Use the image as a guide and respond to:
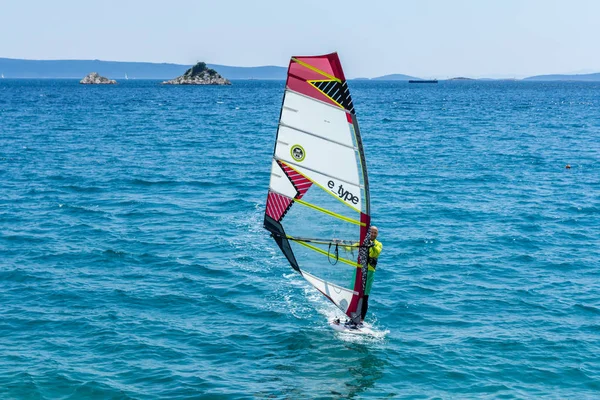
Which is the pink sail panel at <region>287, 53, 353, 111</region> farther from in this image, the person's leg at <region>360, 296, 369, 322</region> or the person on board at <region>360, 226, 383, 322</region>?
the person's leg at <region>360, 296, 369, 322</region>

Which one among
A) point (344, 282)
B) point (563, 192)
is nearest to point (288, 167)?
point (344, 282)

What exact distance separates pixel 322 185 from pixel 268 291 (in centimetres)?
755

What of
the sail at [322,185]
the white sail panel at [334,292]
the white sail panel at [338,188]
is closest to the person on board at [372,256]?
the sail at [322,185]

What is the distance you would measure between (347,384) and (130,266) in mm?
→ 12810

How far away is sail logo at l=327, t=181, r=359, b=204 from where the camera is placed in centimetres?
1839

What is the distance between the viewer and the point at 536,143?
69438 millimetres

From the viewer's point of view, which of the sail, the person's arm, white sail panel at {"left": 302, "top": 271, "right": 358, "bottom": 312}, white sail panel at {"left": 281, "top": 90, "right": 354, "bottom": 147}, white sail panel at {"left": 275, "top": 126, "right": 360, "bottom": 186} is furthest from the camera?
white sail panel at {"left": 302, "top": 271, "right": 358, "bottom": 312}

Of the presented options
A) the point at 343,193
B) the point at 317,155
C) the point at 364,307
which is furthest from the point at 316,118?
the point at 364,307

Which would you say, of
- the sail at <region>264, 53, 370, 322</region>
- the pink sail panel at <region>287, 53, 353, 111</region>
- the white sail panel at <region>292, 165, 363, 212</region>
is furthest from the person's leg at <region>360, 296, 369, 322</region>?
the pink sail panel at <region>287, 53, 353, 111</region>

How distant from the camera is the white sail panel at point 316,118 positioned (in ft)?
58.1

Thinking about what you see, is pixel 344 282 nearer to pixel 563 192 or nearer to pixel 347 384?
pixel 347 384

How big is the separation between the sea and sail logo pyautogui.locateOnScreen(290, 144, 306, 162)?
587 cm

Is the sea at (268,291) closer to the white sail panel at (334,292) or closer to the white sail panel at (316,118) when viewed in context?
the white sail panel at (334,292)

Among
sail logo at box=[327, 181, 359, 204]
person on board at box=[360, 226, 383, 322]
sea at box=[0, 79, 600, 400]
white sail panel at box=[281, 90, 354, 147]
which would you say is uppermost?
white sail panel at box=[281, 90, 354, 147]
